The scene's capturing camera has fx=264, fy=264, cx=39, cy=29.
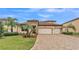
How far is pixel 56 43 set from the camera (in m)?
3.43

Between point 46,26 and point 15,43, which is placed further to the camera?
point 46,26

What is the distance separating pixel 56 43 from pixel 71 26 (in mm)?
297

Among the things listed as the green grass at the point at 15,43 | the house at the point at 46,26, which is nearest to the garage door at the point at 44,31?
the house at the point at 46,26

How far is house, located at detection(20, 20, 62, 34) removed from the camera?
343 centimetres

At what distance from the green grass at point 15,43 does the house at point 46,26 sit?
200 mm

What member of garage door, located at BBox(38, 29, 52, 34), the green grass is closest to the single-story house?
garage door, located at BBox(38, 29, 52, 34)

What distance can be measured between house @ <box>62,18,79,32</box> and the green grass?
48 centimetres

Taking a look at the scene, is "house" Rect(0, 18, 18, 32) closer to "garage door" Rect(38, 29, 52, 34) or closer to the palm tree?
the palm tree

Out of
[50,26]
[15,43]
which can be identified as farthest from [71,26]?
[15,43]

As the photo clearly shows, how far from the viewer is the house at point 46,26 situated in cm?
343

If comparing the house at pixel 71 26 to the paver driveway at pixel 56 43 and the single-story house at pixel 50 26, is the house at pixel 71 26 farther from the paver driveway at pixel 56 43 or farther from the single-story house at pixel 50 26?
the paver driveway at pixel 56 43

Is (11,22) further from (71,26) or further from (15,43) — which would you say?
(71,26)
